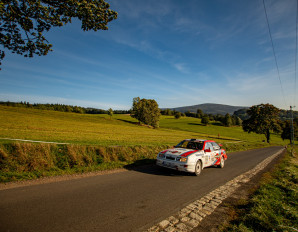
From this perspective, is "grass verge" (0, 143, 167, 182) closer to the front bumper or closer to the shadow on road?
the shadow on road

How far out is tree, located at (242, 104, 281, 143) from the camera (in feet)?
143

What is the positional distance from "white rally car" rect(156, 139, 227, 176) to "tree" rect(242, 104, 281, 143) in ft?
144

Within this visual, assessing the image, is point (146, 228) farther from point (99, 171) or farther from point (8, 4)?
point (8, 4)

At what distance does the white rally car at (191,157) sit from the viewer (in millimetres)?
7133

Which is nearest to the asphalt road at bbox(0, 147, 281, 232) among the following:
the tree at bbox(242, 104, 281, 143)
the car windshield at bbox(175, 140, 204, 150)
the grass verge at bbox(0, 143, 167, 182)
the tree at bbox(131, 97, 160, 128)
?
the grass verge at bbox(0, 143, 167, 182)

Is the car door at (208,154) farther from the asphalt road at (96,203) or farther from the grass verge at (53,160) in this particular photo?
the grass verge at (53,160)

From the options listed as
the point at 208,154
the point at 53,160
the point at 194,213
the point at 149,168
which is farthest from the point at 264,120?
the point at 53,160

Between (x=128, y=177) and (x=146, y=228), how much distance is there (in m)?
3.52

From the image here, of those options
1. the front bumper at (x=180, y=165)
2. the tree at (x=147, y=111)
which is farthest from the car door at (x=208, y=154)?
the tree at (x=147, y=111)

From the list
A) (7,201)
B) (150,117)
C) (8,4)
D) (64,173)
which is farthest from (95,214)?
(150,117)

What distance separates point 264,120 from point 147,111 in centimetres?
3796

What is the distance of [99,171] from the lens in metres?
7.32

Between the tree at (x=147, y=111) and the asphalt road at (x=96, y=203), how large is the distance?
55.4 metres

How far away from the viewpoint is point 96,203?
13.9 ft
